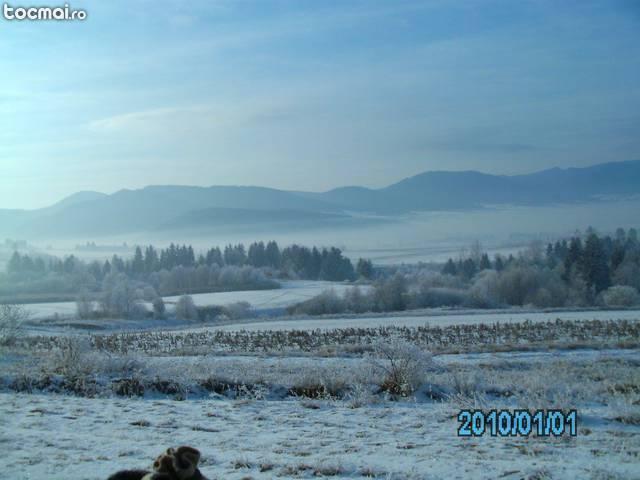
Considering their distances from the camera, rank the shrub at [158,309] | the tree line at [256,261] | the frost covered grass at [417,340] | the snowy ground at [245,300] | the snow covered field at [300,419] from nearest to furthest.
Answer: the snow covered field at [300,419]
the frost covered grass at [417,340]
the shrub at [158,309]
the snowy ground at [245,300]
the tree line at [256,261]

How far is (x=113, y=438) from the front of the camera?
10609 millimetres

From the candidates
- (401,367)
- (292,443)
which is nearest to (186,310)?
(401,367)

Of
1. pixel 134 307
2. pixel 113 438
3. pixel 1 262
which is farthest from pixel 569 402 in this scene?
pixel 1 262

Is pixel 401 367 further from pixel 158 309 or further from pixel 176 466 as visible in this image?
pixel 158 309

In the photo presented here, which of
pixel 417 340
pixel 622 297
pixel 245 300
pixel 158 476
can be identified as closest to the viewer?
pixel 158 476

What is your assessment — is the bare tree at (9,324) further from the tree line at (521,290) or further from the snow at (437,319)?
the tree line at (521,290)

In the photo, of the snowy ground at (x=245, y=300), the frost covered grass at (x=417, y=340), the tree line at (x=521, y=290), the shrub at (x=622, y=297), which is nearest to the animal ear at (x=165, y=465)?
the frost covered grass at (x=417, y=340)

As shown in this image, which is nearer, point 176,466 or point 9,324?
point 176,466

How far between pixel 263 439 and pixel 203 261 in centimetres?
14561

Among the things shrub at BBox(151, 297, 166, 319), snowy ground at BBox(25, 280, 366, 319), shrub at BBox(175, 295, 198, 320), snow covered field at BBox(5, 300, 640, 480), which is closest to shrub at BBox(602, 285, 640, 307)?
snowy ground at BBox(25, 280, 366, 319)

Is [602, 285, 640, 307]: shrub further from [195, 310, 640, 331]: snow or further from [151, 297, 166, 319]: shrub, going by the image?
[151, 297, 166, 319]: shrub

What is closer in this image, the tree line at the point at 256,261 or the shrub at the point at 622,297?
the shrub at the point at 622,297

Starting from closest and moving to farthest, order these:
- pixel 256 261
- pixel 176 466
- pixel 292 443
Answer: pixel 176 466
pixel 292 443
pixel 256 261

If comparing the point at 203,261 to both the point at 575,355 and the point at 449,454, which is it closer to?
the point at 575,355
